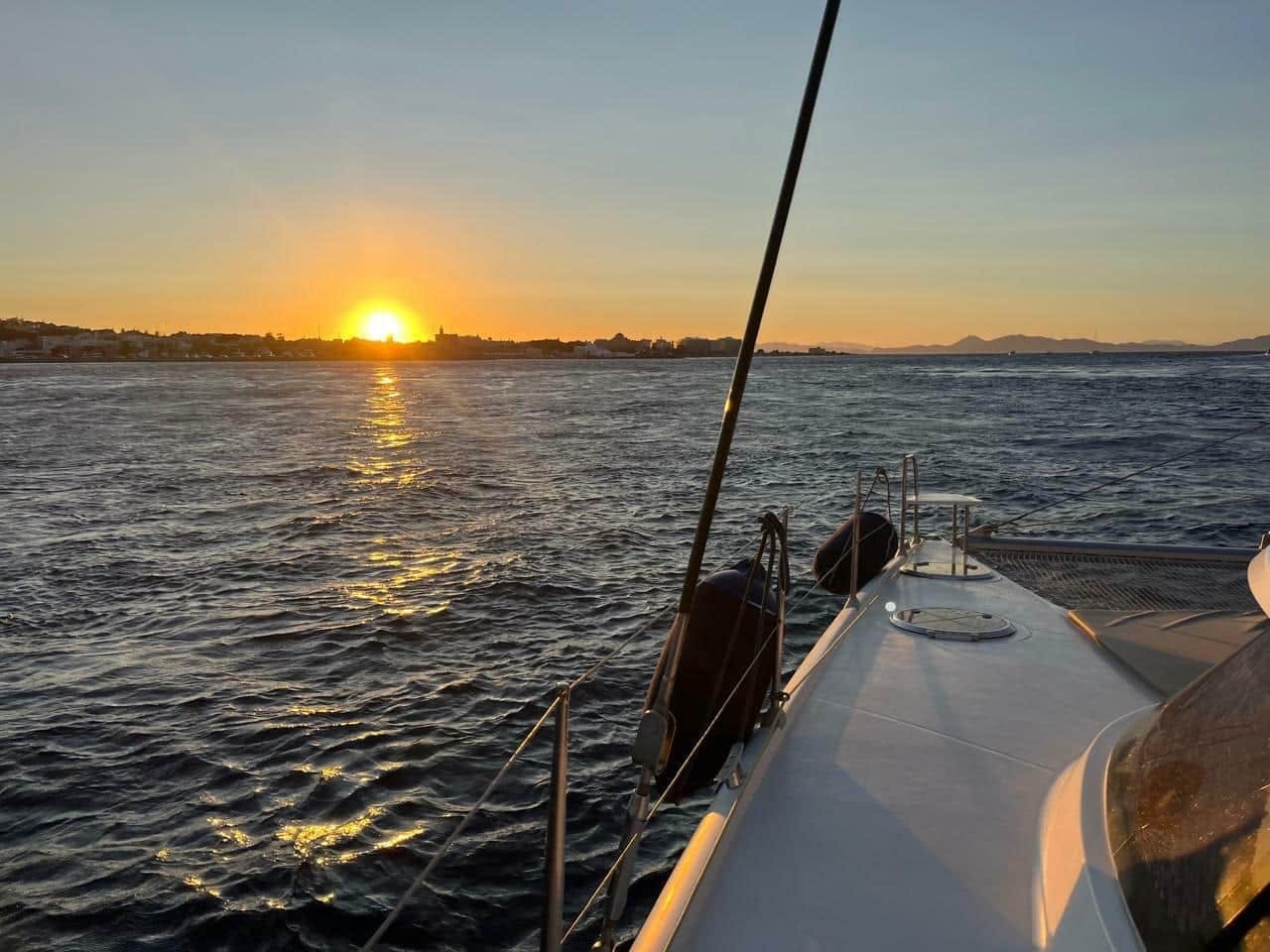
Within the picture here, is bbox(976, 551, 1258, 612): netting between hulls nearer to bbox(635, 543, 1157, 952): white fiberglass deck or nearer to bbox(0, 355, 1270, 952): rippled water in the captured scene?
bbox(635, 543, 1157, 952): white fiberglass deck

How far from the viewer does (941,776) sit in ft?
13.3

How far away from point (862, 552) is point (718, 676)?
14.8ft

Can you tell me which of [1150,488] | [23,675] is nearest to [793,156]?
[23,675]

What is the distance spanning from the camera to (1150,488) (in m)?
22.9

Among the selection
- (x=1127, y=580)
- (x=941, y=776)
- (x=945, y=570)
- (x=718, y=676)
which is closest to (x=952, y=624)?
(x=945, y=570)

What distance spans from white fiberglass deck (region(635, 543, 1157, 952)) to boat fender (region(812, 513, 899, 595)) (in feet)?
9.64

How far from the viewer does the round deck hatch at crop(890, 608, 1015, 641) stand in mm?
6141

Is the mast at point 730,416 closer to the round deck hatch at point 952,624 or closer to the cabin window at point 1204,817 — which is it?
the cabin window at point 1204,817

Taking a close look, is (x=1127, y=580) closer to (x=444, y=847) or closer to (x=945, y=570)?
(x=945, y=570)

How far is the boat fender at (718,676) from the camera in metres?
4.82

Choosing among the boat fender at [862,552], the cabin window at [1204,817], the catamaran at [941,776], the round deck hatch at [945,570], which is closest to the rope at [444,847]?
the catamaran at [941,776]

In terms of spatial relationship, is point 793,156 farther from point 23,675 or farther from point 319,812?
point 23,675

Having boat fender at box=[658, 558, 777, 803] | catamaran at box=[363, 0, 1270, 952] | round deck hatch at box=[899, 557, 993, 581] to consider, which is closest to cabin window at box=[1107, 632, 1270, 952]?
catamaran at box=[363, 0, 1270, 952]

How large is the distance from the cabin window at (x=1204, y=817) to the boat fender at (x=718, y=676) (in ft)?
Answer: 6.41
